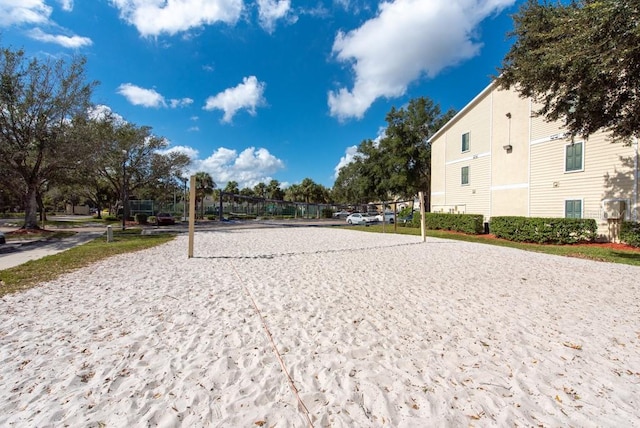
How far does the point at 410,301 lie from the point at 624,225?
1254cm

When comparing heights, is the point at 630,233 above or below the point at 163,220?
above

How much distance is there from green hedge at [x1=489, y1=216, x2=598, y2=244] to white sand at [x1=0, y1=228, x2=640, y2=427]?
7.55m

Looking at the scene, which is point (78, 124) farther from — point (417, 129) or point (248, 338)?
point (417, 129)

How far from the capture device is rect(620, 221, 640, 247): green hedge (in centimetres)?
1120

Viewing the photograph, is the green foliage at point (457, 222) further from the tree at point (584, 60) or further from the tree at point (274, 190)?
the tree at point (274, 190)

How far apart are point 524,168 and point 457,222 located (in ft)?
15.2

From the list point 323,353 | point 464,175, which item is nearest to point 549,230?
point 464,175

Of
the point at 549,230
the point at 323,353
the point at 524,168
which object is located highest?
the point at 524,168

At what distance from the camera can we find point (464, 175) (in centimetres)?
2053

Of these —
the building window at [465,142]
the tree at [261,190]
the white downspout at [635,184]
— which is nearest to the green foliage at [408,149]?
the building window at [465,142]

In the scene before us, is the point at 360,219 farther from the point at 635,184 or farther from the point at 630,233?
the point at 630,233

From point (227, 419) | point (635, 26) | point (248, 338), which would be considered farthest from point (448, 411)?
point (635, 26)

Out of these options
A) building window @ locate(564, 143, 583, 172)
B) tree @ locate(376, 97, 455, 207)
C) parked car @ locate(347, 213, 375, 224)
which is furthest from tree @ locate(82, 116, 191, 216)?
building window @ locate(564, 143, 583, 172)

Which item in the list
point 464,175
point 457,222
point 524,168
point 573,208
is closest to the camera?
point 573,208
